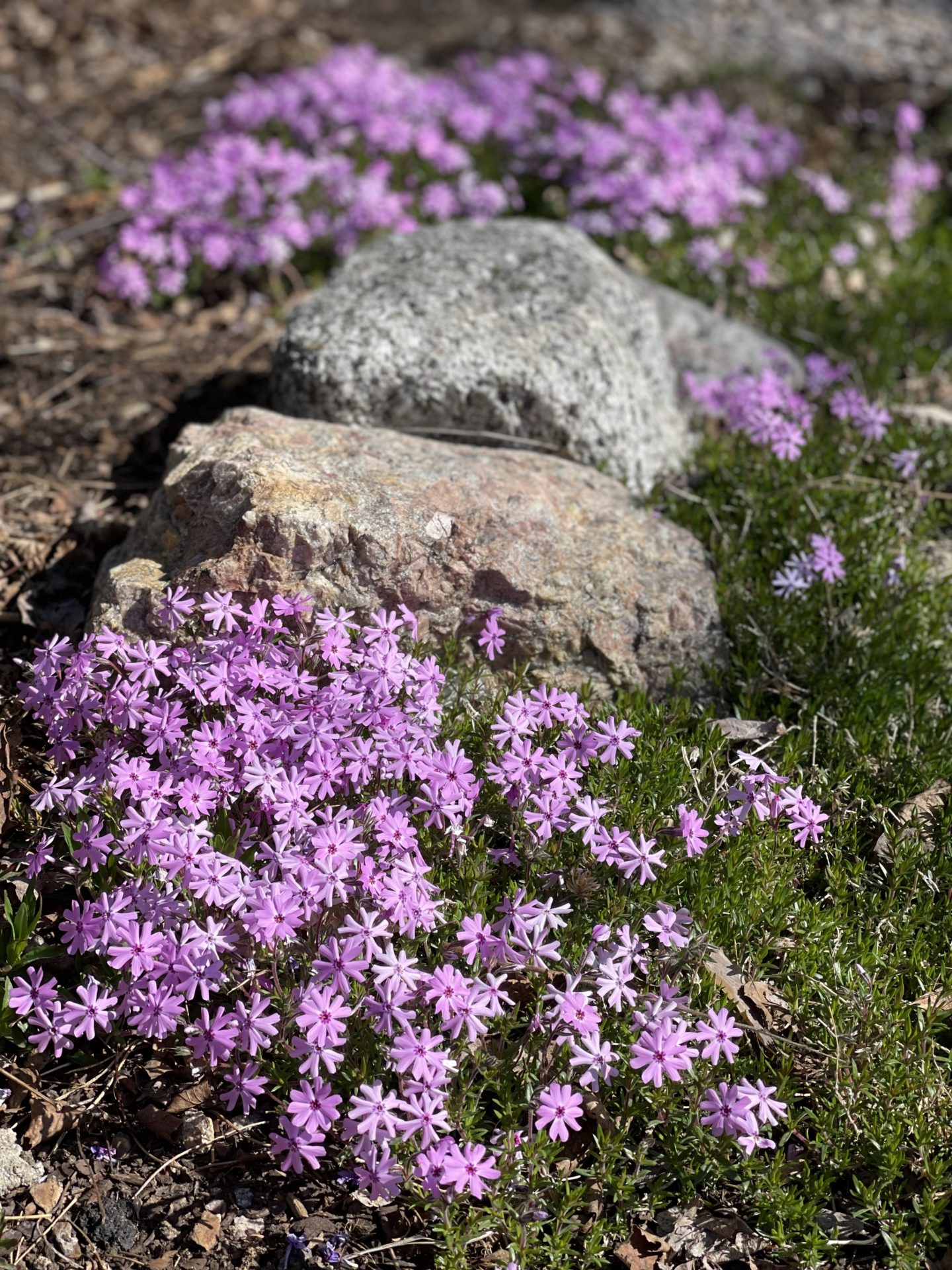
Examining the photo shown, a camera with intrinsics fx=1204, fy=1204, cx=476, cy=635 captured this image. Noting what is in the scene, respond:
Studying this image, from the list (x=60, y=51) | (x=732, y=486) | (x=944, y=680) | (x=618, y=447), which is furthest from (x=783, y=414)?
(x=60, y=51)

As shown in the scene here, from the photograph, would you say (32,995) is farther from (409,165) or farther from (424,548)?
(409,165)

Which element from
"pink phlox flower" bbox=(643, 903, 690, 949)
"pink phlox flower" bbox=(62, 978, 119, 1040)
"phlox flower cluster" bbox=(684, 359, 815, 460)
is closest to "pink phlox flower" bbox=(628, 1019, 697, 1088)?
"pink phlox flower" bbox=(643, 903, 690, 949)

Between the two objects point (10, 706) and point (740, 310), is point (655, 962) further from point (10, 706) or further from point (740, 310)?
point (740, 310)

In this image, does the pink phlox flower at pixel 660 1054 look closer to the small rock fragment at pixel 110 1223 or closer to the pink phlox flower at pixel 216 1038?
the pink phlox flower at pixel 216 1038

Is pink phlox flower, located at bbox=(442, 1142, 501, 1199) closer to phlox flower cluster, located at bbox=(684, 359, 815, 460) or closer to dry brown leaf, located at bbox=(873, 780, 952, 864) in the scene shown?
dry brown leaf, located at bbox=(873, 780, 952, 864)

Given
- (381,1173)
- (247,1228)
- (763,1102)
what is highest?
(763,1102)

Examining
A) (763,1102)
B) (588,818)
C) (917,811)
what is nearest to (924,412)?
(917,811)

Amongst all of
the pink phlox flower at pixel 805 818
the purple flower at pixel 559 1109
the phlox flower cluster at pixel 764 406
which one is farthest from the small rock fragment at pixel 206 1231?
the phlox flower cluster at pixel 764 406

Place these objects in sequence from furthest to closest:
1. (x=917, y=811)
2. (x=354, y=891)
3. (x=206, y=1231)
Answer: (x=917, y=811)
(x=354, y=891)
(x=206, y=1231)
